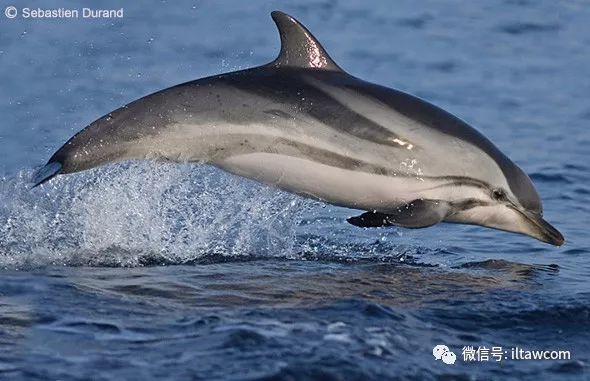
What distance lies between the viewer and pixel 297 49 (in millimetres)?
8727

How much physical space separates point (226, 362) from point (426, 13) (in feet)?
46.7

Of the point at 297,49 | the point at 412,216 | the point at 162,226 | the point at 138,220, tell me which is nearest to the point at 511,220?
the point at 412,216

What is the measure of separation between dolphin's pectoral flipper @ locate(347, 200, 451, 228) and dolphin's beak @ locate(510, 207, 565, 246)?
68cm

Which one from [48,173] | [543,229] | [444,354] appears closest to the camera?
[444,354]

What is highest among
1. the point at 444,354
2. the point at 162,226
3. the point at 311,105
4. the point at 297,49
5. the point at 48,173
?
the point at 297,49

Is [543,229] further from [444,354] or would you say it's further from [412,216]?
[444,354]

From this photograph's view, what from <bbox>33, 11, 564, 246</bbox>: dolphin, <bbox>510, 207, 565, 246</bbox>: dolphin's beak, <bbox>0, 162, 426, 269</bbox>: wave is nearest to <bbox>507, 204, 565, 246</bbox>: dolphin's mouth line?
<bbox>510, 207, 565, 246</bbox>: dolphin's beak

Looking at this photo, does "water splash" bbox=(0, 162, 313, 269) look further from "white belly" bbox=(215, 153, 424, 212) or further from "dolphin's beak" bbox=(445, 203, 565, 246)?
"dolphin's beak" bbox=(445, 203, 565, 246)

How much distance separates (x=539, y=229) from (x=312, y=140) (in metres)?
1.92

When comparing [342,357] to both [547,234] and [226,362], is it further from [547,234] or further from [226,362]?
[547,234]

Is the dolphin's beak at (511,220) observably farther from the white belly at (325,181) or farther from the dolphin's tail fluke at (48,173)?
the dolphin's tail fluke at (48,173)

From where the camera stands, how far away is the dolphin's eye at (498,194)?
355 inches

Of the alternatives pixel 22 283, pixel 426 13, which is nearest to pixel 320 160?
pixel 22 283

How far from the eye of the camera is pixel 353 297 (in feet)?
25.1
